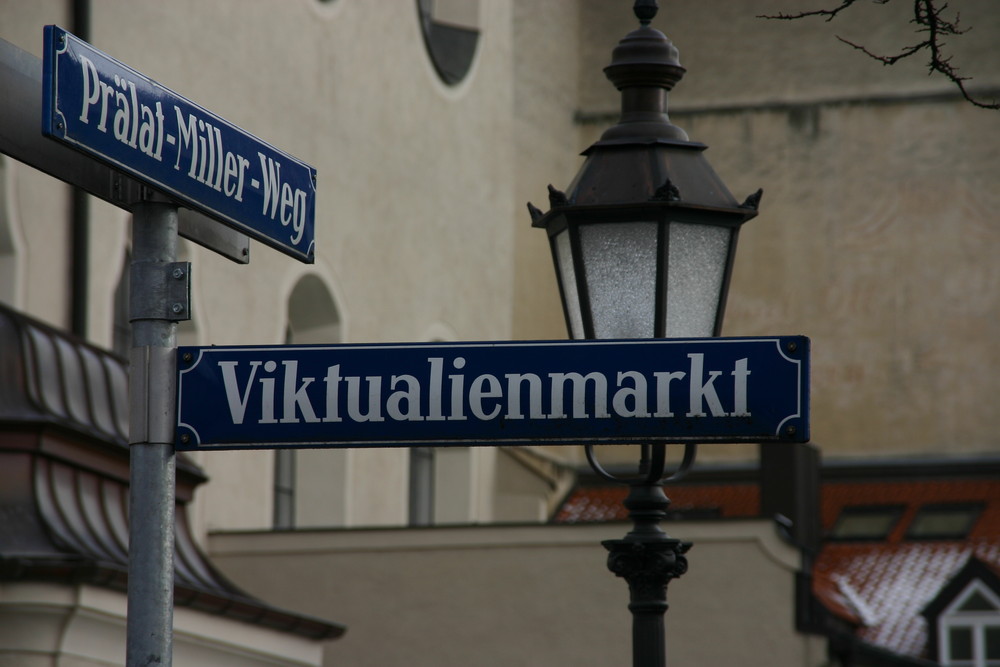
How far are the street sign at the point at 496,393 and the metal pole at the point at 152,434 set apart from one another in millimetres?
69

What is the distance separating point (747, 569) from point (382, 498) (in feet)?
15.1

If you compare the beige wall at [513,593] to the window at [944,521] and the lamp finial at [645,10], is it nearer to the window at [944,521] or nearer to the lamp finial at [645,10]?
the lamp finial at [645,10]

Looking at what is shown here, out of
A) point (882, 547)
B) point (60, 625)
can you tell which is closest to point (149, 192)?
point (60, 625)

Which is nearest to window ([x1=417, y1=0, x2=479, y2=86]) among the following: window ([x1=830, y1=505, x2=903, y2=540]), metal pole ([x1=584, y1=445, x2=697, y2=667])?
window ([x1=830, y1=505, x2=903, y2=540])

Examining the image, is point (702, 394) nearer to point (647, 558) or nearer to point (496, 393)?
point (496, 393)

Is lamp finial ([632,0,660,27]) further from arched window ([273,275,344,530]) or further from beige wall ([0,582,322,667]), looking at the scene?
arched window ([273,275,344,530])

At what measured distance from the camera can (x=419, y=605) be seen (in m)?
15.0

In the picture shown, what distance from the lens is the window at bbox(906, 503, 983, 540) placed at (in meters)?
23.1

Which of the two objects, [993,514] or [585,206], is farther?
[993,514]

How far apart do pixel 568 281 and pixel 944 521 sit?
19.1 m

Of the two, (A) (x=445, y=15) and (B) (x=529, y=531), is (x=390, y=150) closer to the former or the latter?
(A) (x=445, y=15)

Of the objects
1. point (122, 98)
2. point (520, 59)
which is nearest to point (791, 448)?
point (520, 59)

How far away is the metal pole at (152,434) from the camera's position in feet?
10.5

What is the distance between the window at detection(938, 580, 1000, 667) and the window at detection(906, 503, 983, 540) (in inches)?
57.7
